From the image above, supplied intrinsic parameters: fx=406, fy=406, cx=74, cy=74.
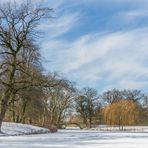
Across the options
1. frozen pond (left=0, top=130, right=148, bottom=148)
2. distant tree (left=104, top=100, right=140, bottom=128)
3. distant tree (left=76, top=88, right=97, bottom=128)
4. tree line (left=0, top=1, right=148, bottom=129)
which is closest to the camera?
frozen pond (left=0, top=130, right=148, bottom=148)

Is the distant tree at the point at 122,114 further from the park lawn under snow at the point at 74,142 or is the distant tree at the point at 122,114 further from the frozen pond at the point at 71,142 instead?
the frozen pond at the point at 71,142

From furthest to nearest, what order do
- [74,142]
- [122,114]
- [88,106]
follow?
[88,106]
[122,114]
[74,142]

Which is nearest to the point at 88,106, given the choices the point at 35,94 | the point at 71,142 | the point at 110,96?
the point at 110,96

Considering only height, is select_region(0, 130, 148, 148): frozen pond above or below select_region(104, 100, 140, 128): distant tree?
below

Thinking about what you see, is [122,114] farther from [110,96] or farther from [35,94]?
[35,94]

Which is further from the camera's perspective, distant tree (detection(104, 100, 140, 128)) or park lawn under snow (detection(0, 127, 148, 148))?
distant tree (detection(104, 100, 140, 128))

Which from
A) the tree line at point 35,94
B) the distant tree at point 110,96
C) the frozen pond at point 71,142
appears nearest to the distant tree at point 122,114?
the tree line at point 35,94

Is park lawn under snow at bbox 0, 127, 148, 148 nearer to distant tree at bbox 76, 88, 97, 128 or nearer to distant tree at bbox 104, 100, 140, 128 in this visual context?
distant tree at bbox 104, 100, 140, 128

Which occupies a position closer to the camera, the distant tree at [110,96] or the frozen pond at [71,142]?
the frozen pond at [71,142]

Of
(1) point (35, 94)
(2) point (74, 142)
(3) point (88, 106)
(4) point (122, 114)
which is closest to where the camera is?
(2) point (74, 142)

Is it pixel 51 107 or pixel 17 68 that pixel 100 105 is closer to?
pixel 51 107

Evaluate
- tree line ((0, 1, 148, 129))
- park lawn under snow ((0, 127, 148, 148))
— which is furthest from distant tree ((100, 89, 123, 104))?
park lawn under snow ((0, 127, 148, 148))

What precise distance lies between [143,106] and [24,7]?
74298 mm

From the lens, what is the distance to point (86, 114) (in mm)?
97000
